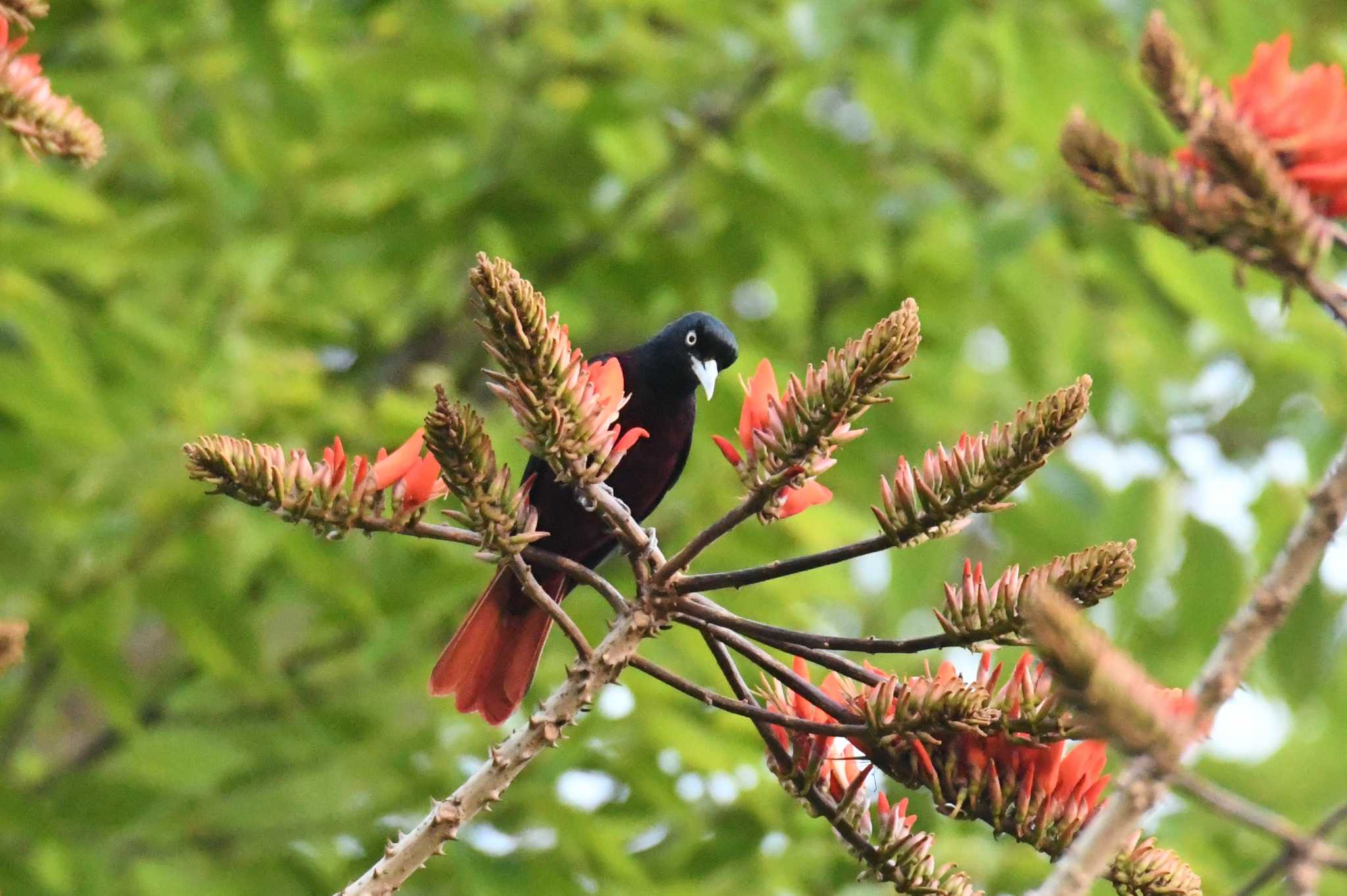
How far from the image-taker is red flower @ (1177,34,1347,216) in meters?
1.30

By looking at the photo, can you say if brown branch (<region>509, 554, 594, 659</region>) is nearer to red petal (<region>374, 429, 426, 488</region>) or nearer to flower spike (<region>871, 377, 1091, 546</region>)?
red petal (<region>374, 429, 426, 488</region>)

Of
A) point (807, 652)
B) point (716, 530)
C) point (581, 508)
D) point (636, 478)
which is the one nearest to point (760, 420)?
point (716, 530)

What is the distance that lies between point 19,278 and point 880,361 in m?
3.34

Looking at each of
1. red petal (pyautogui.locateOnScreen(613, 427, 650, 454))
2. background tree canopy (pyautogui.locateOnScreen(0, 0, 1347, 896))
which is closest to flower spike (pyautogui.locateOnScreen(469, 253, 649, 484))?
red petal (pyautogui.locateOnScreen(613, 427, 650, 454))

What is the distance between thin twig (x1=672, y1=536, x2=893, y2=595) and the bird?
1220 millimetres

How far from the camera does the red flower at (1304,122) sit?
1.30m

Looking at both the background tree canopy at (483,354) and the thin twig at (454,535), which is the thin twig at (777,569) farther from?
the background tree canopy at (483,354)

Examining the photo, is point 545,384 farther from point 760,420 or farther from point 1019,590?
point 1019,590

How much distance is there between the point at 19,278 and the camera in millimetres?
3953

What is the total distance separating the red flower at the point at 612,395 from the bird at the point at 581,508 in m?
1.09

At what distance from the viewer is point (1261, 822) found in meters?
0.90

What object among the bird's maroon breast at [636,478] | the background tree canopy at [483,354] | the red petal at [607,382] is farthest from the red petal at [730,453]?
the background tree canopy at [483,354]

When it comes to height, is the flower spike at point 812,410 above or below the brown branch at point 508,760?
above

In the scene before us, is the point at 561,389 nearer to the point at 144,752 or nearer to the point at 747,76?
the point at 144,752
